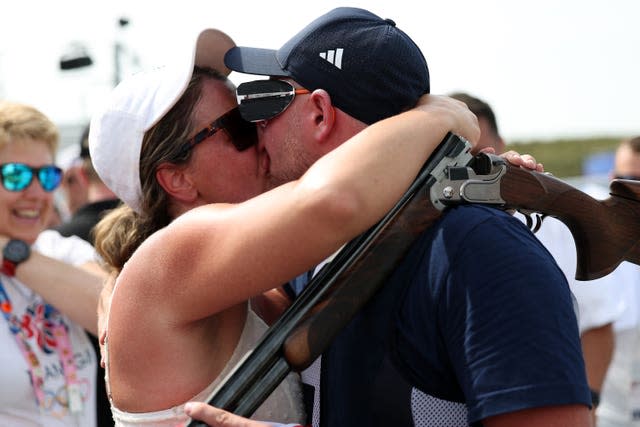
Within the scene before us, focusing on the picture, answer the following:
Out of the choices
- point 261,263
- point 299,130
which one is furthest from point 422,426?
point 299,130

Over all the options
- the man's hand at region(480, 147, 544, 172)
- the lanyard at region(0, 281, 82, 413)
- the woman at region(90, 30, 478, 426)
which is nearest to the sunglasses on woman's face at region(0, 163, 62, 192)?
the lanyard at region(0, 281, 82, 413)

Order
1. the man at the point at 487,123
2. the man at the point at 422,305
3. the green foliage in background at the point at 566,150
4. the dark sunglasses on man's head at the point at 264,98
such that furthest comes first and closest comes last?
1. the green foliage in background at the point at 566,150
2. the man at the point at 487,123
3. the dark sunglasses on man's head at the point at 264,98
4. the man at the point at 422,305

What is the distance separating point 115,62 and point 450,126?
20273 millimetres

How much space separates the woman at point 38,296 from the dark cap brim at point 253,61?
179 cm

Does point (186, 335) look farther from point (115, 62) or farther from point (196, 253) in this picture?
point (115, 62)

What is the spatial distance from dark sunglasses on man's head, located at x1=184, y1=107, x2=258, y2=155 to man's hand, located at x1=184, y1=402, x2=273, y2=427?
2.61 ft

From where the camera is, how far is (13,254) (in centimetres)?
385

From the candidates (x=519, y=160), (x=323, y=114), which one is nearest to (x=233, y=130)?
(x=323, y=114)

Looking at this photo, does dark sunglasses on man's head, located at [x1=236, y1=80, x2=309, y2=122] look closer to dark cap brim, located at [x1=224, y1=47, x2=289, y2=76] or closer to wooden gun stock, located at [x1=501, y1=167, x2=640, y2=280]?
dark cap brim, located at [x1=224, y1=47, x2=289, y2=76]

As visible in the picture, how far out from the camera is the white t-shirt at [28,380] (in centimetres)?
355

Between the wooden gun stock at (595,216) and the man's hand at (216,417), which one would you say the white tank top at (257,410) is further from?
the wooden gun stock at (595,216)

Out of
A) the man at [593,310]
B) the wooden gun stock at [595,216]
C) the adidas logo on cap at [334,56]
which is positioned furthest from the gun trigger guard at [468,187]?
the man at [593,310]

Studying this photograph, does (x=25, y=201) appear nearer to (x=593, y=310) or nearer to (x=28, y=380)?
(x=28, y=380)

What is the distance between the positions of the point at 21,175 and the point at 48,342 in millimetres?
860
